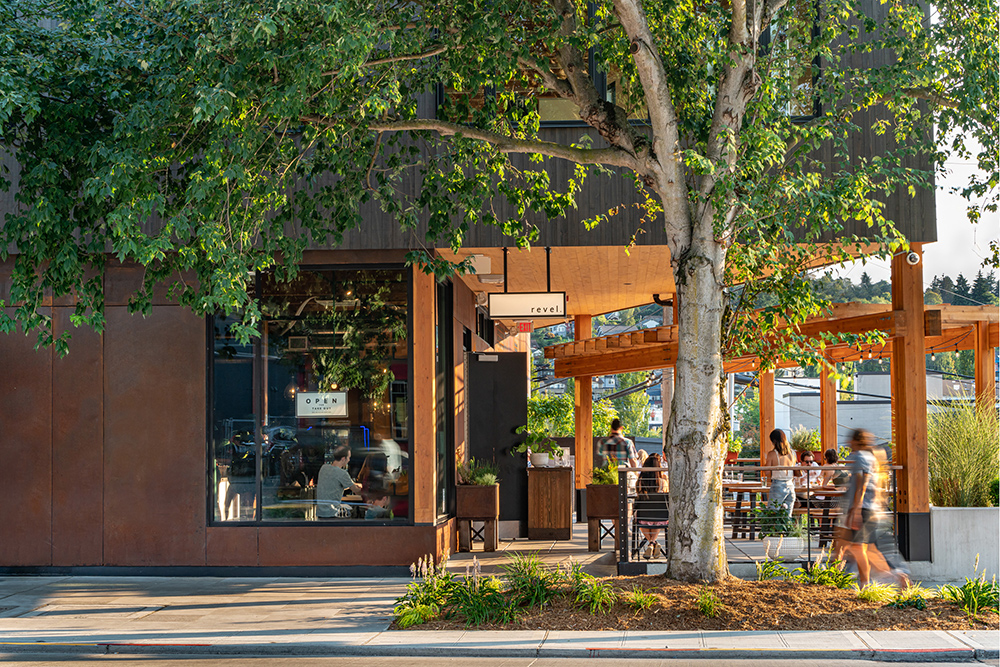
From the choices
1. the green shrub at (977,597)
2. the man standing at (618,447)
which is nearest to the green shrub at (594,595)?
the green shrub at (977,597)

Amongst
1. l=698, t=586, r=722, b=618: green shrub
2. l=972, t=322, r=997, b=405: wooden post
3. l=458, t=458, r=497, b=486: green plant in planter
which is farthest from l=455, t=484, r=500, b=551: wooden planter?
l=972, t=322, r=997, b=405: wooden post

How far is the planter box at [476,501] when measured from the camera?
12406 mm

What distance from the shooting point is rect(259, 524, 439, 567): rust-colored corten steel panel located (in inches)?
436

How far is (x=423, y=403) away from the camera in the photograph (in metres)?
11.2

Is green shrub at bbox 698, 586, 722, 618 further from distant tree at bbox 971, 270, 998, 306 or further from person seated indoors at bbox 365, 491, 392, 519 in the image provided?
distant tree at bbox 971, 270, 998, 306

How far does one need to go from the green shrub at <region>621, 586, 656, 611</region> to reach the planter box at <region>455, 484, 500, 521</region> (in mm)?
4188

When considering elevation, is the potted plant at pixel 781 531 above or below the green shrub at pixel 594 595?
above

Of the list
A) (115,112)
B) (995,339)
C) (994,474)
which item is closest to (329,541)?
(115,112)

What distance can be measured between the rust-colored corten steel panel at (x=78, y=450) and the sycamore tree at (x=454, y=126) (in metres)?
2.79

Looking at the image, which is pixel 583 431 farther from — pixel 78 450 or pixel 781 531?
pixel 78 450

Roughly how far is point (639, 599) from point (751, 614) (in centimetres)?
96

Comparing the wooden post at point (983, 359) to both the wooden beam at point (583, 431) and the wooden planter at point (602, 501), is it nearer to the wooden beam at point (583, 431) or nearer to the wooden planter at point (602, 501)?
the wooden planter at point (602, 501)

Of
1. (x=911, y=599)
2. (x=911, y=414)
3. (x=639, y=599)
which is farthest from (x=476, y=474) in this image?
(x=911, y=599)

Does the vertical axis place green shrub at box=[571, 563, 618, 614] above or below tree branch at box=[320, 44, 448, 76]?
below
